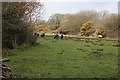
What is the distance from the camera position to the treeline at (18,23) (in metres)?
18.9

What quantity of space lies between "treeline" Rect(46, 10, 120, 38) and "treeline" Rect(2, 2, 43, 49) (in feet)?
79.1

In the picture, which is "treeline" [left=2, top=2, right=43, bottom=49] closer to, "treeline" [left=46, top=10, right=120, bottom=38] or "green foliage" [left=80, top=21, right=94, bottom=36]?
"treeline" [left=46, top=10, right=120, bottom=38]

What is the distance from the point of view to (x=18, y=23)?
22391 mm

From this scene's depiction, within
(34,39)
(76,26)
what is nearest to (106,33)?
(76,26)

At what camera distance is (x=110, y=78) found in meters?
10.9

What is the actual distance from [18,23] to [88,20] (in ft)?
139

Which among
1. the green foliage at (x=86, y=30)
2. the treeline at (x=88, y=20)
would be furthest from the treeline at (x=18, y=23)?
the green foliage at (x=86, y=30)

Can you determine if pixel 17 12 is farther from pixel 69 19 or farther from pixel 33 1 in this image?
pixel 69 19

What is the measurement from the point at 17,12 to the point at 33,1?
21.5 feet

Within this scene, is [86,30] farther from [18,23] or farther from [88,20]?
[18,23]

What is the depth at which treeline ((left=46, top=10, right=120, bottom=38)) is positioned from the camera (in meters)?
52.4

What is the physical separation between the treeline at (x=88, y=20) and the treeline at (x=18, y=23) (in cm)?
2411

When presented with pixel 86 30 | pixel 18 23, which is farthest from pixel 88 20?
pixel 18 23

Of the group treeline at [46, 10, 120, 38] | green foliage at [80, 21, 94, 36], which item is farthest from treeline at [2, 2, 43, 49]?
green foliage at [80, 21, 94, 36]
